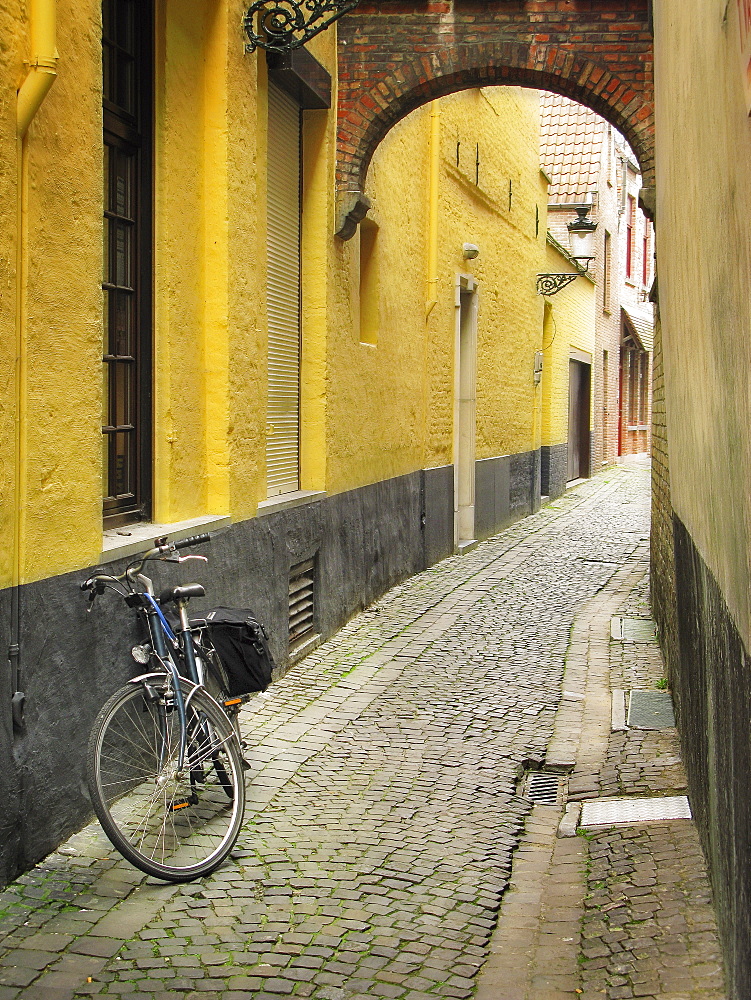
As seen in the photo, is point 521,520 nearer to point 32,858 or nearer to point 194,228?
point 194,228

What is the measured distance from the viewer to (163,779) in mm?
4660

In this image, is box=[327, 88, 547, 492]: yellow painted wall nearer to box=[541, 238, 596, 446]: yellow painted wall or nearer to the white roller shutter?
the white roller shutter

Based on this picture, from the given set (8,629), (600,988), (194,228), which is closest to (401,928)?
(600,988)

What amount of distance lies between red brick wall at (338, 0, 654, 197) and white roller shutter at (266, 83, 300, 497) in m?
0.68

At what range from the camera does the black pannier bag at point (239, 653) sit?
17.2 feet

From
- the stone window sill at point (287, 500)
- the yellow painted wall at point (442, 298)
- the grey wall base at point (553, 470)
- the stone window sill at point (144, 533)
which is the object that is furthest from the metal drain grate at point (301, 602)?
the grey wall base at point (553, 470)

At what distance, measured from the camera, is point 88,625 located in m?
4.92

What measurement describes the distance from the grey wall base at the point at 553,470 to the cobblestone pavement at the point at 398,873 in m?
13.7

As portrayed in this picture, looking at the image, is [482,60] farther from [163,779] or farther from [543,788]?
[163,779]

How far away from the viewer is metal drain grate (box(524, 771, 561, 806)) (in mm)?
5793

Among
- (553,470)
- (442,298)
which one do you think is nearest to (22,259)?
(442,298)

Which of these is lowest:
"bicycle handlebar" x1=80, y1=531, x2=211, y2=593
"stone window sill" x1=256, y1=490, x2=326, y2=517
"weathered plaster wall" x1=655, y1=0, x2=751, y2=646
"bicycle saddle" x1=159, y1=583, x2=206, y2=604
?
"bicycle saddle" x1=159, y1=583, x2=206, y2=604

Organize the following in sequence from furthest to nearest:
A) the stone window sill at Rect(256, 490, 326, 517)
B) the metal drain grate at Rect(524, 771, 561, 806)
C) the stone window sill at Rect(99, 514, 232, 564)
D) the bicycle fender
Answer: the stone window sill at Rect(256, 490, 326, 517)
the metal drain grate at Rect(524, 771, 561, 806)
the stone window sill at Rect(99, 514, 232, 564)
the bicycle fender

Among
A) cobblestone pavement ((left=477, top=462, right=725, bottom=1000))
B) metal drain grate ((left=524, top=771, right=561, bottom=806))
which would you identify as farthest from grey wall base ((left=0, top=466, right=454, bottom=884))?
metal drain grate ((left=524, top=771, right=561, bottom=806))
